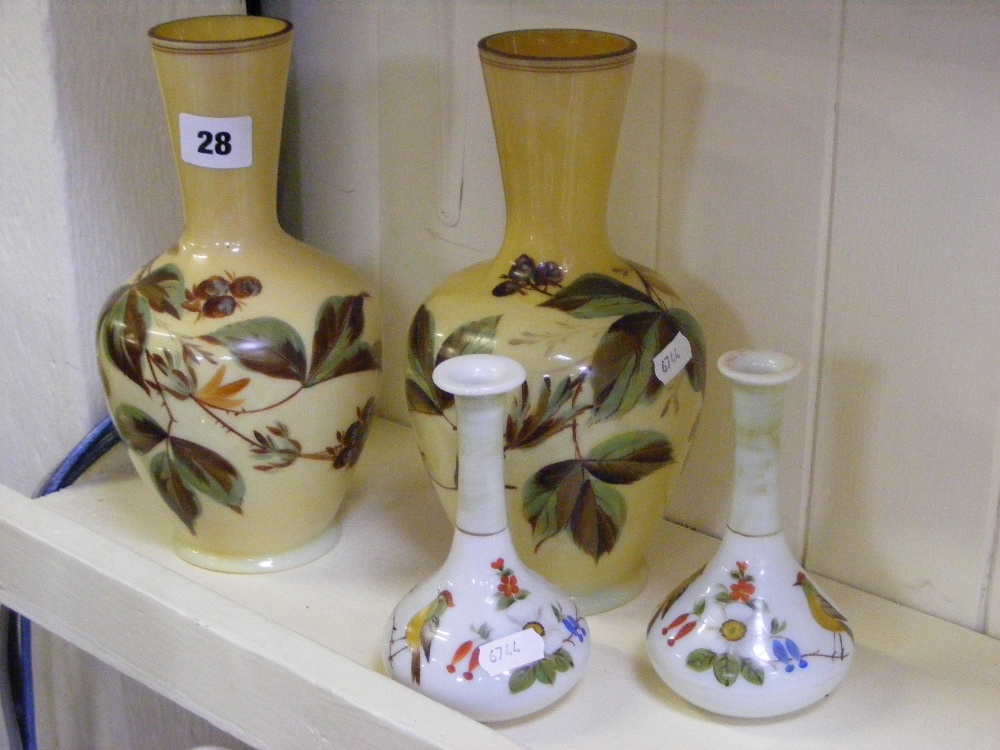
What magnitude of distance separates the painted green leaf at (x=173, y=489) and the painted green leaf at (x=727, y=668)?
291mm

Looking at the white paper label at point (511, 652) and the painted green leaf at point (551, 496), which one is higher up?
the painted green leaf at point (551, 496)

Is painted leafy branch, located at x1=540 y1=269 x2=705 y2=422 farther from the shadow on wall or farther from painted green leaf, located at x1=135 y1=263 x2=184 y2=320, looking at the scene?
painted green leaf, located at x1=135 y1=263 x2=184 y2=320

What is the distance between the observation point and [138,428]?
25.5 inches

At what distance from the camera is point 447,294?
62cm

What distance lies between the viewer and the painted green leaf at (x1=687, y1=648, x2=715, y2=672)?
1.75 feet

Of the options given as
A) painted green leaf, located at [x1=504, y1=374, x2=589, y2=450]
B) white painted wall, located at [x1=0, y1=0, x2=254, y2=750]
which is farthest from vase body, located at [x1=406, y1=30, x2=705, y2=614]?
Result: white painted wall, located at [x1=0, y1=0, x2=254, y2=750]

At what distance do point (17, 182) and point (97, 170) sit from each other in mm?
52

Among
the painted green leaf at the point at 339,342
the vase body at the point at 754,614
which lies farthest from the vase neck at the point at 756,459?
the painted green leaf at the point at 339,342

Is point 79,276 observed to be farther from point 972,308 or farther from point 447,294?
point 972,308

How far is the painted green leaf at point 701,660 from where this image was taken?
1.75ft

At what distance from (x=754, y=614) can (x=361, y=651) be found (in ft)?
0.63

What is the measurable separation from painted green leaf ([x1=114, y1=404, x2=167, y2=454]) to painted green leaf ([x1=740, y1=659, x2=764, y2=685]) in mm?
317

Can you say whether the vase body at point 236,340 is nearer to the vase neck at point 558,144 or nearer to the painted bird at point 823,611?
the vase neck at point 558,144

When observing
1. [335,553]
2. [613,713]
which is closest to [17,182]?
[335,553]
